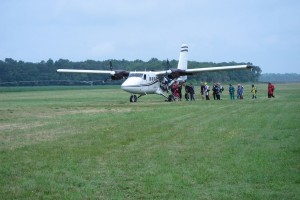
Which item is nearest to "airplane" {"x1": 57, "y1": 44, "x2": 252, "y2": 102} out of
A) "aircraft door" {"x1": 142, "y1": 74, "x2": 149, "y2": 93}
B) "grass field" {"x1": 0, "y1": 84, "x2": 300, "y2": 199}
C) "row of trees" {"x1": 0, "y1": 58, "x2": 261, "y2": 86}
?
"aircraft door" {"x1": 142, "y1": 74, "x2": 149, "y2": 93}

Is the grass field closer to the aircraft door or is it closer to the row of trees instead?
the aircraft door

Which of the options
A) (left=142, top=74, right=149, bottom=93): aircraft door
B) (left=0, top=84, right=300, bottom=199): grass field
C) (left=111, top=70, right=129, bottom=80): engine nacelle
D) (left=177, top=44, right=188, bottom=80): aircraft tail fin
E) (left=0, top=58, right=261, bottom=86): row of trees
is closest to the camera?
(left=0, top=84, right=300, bottom=199): grass field

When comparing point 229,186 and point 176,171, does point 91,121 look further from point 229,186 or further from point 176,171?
point 229,186

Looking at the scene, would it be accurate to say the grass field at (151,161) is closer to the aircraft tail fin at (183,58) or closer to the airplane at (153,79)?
the airplane at (153,79)

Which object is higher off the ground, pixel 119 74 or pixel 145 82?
pixel 119 74

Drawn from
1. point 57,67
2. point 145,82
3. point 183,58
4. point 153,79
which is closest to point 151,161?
point 145,82

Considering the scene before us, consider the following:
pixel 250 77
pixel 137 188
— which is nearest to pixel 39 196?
pixel 137 188

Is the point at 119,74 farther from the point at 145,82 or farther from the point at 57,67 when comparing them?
the point at 57,67

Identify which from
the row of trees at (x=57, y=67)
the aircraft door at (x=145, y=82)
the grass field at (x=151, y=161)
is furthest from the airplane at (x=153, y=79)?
the row of trees at (x=57, y=67)

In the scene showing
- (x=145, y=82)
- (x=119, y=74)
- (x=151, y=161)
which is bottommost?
(x=151, y=161)

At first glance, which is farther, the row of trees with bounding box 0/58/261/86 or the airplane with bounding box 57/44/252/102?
the row of trees with bounding box 0/58/261/86

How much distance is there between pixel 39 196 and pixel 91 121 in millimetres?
12449

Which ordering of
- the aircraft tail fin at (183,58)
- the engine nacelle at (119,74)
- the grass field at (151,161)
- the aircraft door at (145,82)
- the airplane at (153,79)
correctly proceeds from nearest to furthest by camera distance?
the grass field at (151,161), the airplane at (153,79), the aircraft door at (145,82), the engine nacelle at (119,74), the aircraft tail fin at (183,58)

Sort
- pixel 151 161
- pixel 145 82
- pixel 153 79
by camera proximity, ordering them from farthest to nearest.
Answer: pixel 153 79, pixel 145 82, pixel 151 161
